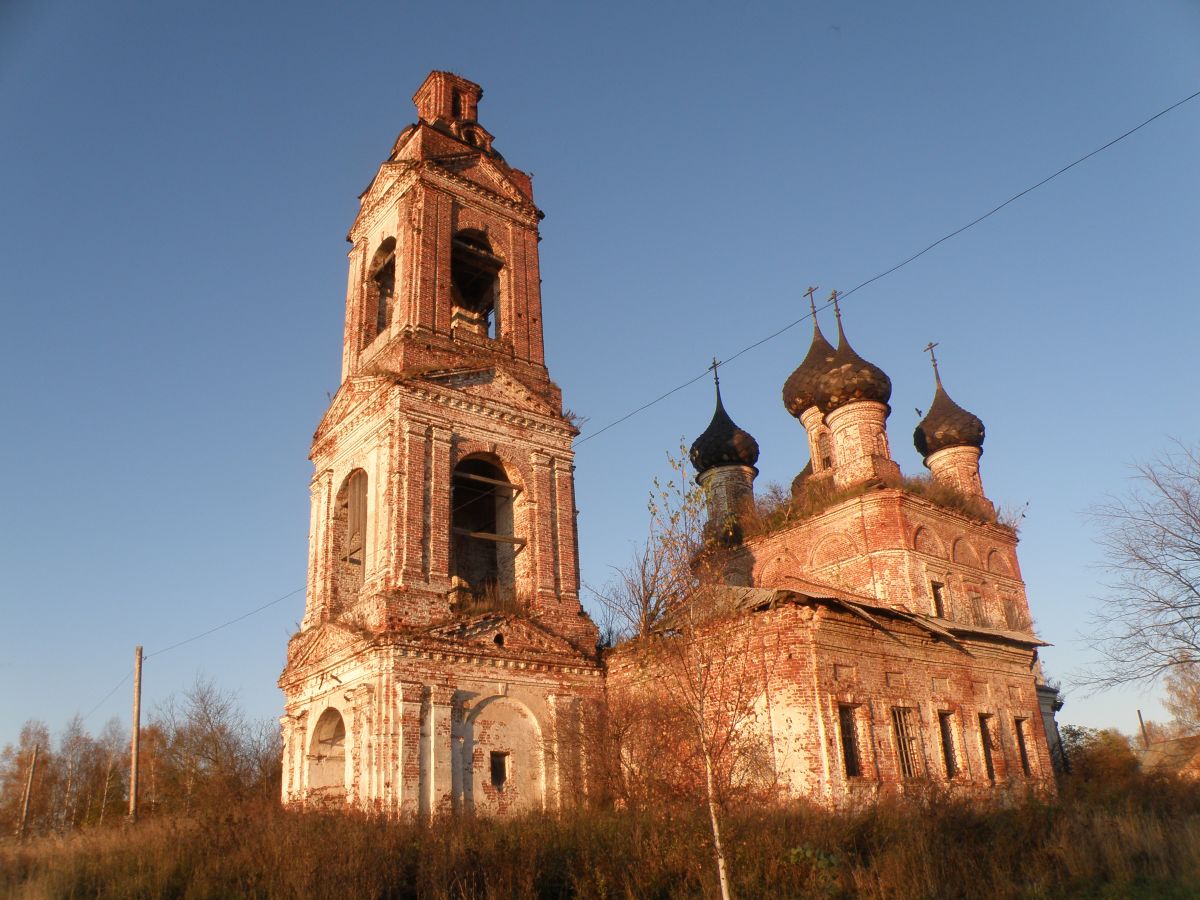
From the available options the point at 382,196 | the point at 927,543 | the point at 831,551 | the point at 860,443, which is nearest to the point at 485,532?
the point at 382,196

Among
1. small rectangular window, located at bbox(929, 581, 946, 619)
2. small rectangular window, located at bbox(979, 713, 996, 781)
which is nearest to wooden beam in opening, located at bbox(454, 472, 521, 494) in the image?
small rectangular window, located at bbox(979, 713, 996, 781)

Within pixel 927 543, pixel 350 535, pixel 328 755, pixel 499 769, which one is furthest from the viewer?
pixel 927 543

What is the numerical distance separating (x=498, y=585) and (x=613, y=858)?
801cm

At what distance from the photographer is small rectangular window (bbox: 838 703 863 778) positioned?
48.4 feet

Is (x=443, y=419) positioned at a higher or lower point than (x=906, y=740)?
higher

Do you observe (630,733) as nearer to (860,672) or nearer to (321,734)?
(860,672)

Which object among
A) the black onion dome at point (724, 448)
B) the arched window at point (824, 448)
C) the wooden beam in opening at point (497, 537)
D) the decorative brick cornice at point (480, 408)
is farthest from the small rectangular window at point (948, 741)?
the black onion dome at point (724, 448)

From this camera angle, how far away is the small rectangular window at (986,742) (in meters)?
17.7

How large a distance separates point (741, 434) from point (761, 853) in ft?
65.0

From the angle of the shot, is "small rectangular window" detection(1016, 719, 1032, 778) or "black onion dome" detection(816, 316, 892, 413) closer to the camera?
"small rectangular window" detection(1016, 719, 1032, 778)

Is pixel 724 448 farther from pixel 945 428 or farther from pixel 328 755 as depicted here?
pixel 328 755

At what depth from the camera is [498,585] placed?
17906mm

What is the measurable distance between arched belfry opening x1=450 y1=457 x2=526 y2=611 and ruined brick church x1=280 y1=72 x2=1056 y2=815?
6cm

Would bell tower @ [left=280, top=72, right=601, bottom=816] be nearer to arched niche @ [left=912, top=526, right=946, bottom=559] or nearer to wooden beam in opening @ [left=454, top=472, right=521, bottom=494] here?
wooden beam in opening @ [left=454, top=472, right=521, bottom=494]
